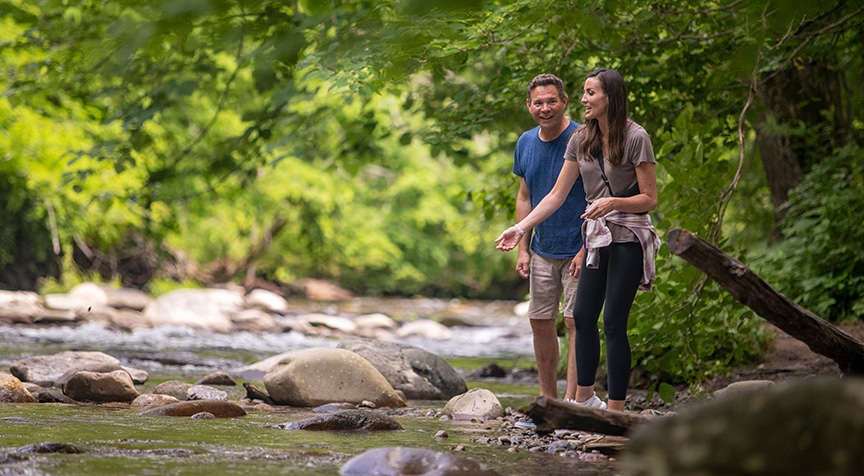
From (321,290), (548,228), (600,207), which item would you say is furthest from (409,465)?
(321,290)

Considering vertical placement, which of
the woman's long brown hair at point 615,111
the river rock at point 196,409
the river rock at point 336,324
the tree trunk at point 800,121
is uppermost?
the tree trunk at point 800,121

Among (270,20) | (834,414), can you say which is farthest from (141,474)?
(270,20)

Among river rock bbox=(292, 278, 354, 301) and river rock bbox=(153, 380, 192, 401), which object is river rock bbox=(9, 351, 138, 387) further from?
river rock bbox=(292, 278, 354, 301)

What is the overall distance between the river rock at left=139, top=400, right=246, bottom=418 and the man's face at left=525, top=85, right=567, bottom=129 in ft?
7.93

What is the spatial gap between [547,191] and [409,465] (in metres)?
2.23

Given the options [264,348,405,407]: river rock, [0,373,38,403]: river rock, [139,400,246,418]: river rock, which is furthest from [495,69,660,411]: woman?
[0,373,38,403]: river rock

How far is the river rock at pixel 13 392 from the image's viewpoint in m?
6.13

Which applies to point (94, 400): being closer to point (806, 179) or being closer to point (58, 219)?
point (806, 179)

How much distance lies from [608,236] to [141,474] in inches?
94.8

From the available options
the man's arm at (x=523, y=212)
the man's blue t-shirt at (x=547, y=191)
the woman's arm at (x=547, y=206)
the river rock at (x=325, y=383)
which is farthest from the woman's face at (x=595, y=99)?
the river rock at (x=325, y=383)

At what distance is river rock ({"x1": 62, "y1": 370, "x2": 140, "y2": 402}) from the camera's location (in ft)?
21.1

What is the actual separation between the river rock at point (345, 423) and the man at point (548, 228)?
79 centimetres

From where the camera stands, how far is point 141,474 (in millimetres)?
3520

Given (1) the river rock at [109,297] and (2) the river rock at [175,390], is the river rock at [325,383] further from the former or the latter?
(1) the river rock at [109,297]
